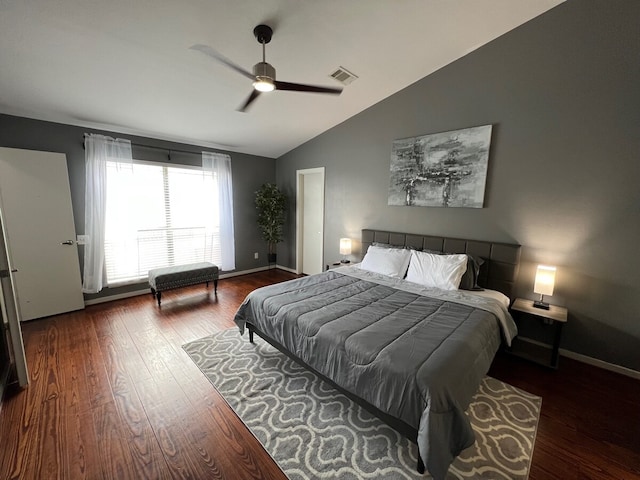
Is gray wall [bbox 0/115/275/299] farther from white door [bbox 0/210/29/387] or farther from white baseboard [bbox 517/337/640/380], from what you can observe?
white baseboard [bbox 517/337/640/380]

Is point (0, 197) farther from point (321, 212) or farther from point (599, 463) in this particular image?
point (599, 463)

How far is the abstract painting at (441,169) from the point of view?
2.99 meters

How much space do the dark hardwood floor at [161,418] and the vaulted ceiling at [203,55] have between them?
275 centimetres

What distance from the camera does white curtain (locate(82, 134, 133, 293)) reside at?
353 cm

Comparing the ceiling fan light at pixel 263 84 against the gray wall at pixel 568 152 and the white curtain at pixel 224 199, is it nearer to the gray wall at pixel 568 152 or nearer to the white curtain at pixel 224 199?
the gray wall at pixel 568 152

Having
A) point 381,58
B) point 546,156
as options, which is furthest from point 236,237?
point 546,156

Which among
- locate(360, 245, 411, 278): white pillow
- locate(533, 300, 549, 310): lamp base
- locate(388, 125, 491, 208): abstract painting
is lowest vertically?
locate(533, 300, 549, 310): lamp base

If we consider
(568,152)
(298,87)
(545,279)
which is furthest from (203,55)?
(545,279)

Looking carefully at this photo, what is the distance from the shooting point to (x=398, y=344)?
169cm

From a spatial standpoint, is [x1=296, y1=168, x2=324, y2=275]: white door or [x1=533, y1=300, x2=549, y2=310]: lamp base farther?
[x1=296, y1=168, x2=324, y2=275]: white door

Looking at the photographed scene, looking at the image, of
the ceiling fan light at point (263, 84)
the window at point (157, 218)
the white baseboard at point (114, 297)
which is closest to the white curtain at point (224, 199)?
the window at point (157, 218)

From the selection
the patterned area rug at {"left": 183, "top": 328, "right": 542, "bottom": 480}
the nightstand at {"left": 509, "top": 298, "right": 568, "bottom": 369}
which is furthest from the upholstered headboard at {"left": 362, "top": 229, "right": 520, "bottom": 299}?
the patterned area rug at {"left": 183, "top": 328, "right": 542, "bottom": 480}

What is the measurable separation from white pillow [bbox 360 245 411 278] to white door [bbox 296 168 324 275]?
5.51 ft

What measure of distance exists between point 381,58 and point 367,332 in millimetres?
2833
